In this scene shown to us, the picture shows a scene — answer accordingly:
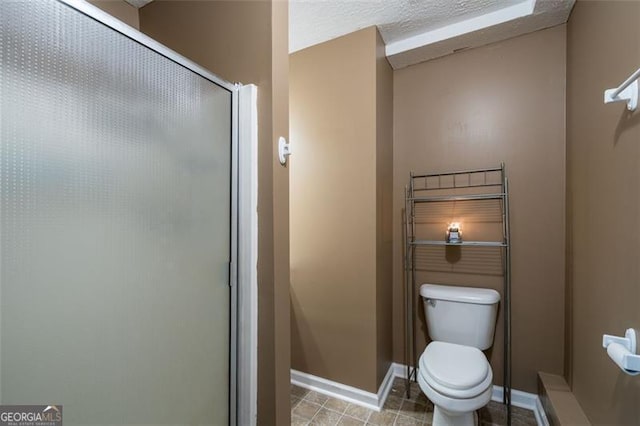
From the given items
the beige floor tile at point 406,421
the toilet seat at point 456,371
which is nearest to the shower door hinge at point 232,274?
the toilet seat at point 456,371

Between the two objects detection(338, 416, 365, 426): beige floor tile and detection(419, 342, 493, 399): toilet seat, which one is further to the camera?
detection(338, 416, 365, 426): beige floor tile

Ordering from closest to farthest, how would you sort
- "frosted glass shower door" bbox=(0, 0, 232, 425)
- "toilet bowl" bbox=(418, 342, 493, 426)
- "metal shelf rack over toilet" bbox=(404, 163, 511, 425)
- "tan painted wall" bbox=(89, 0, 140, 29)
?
"frosted glass shower door" bbox=(0, 0, 232, 425), "toilet bowl" bbox=(418, 342, 493, 426), "tan painted wall" bbox=(89, 0, 140, 29), "metal shelf rack over toilet" bbox=(404, 163, 511, 425)

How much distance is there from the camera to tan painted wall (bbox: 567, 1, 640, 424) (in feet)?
3.00

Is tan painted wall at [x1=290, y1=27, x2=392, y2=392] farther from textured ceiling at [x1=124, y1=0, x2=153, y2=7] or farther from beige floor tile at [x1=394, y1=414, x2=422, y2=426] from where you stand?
textured ceiling at [x1=124, y1=0, x2=153, y2=7]

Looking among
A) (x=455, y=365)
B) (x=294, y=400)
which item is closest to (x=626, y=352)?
(x=455, y=365)

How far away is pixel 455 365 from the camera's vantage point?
142 cm

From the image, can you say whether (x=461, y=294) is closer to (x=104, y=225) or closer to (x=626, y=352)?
(x=626, y=352)

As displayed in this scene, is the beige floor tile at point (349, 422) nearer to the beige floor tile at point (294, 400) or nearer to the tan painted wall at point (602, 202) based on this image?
the beige floor tile at point (294, 400)

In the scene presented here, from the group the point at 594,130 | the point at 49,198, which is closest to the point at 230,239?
the point at 49,198

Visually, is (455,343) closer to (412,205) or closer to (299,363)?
(412,205)

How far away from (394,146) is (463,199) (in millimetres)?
615

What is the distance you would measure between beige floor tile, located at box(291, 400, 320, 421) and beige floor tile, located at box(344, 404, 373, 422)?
19 cm

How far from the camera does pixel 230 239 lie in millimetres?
1081

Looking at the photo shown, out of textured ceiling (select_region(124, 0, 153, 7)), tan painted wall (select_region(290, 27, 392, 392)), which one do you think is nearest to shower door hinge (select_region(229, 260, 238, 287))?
tan painted wall (select_region(290, 27, 392, 392))
